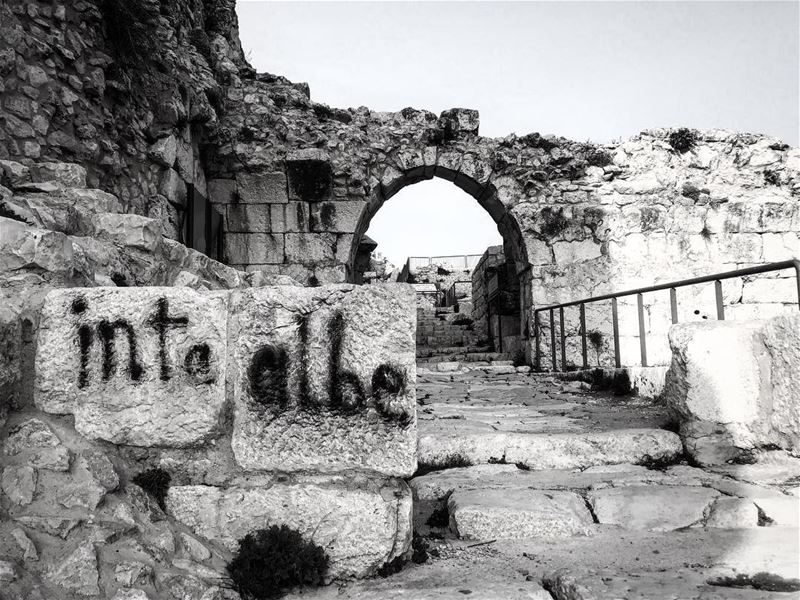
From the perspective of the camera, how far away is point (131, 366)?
1950 mm

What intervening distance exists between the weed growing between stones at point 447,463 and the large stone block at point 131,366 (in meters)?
1.36

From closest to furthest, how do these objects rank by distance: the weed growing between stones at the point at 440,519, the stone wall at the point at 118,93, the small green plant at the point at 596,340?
the weed growing between stones at the point at 440,519, the stone wall at the point at 118,93, the small green plant at the point at 596,340

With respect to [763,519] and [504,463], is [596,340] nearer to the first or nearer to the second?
[504,463]

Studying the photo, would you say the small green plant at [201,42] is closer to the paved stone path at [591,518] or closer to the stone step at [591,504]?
the paved stone path at [591,518]

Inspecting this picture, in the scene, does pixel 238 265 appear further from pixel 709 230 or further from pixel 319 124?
pixel 709 230

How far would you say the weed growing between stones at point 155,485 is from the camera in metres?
1.93

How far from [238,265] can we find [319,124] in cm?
229

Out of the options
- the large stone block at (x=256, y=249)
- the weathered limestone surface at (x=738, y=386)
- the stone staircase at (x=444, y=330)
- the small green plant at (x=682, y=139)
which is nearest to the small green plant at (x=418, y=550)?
the weathered limestone surface at (x=738, y=386)

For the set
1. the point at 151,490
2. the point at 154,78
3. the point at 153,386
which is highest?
the point at 154,78

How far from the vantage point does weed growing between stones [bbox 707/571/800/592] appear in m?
1.73

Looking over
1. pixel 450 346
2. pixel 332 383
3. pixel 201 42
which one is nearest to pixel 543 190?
pixel 450 346

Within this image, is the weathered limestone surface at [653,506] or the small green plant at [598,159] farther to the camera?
the small green plant at [598,159]

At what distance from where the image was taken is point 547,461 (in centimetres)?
294

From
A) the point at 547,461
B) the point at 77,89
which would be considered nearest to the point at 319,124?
the point at 77,89
